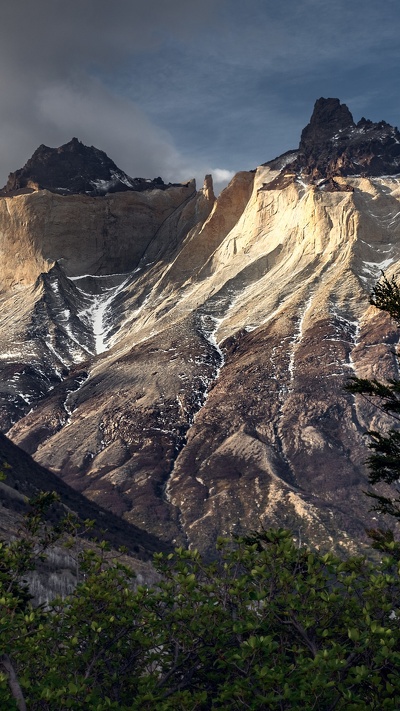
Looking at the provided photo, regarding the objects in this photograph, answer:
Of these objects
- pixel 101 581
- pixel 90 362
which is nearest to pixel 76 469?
pixel 90 362

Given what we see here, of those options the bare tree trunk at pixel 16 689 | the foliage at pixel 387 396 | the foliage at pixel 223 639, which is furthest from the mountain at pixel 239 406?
the bare tree trunk at pixel 16 689

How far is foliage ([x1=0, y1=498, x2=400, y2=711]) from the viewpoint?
→ 14.4 metres

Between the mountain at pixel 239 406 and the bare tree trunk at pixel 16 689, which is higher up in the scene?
the bare tree trunk at pixel 16 689

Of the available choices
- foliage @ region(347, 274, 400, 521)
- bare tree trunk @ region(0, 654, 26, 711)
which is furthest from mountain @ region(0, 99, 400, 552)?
bare tree trunk @ region(0, 654, 26, 711)

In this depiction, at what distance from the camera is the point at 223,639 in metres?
15.9

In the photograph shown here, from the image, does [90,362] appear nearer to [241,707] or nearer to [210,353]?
[210,353]

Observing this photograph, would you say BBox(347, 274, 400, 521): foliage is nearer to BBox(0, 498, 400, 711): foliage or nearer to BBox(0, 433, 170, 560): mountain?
BBox(0, 498, 400, 711): foliage

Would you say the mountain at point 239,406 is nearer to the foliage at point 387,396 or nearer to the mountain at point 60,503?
the mountain at point 60,503

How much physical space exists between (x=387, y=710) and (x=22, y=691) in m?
6.28

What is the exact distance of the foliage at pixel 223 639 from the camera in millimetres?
14367

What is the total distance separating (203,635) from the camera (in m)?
16.2

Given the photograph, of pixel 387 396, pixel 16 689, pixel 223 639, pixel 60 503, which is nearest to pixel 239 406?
pixel 60 503

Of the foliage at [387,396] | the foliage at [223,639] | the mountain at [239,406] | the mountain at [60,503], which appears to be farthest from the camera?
the mountain at [239,406]

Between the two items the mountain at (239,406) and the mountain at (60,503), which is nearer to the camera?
the mountain at (60,503)
